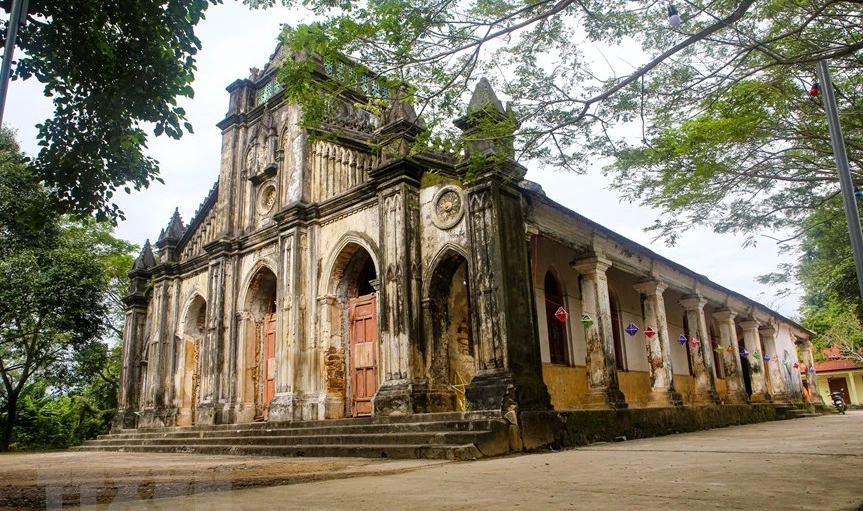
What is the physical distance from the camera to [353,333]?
41.3 ft

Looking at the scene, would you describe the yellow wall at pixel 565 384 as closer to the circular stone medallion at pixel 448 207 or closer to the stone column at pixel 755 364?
the circular stone medallion at pixel 448 207

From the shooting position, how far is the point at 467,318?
11.4m

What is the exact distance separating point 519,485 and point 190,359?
47.5 ft

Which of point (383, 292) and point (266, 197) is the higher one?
point (266, 197)

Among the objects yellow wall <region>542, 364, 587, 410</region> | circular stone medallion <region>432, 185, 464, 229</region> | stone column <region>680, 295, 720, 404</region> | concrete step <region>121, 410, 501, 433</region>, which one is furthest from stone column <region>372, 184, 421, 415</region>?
stone column <region>680, 295, 720, 404</region>

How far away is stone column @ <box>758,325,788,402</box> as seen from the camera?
21.1 meters

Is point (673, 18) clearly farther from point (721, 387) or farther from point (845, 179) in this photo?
point (721, 387)

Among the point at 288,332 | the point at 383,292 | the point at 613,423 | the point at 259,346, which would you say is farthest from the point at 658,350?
the point at 259,346

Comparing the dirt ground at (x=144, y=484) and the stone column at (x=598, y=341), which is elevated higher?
the stone column at (x=598, y=341)

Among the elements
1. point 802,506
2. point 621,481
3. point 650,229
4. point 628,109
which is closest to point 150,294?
point 650,229

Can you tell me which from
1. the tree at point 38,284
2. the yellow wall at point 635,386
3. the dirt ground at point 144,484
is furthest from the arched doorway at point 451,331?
the tree at point 38,284

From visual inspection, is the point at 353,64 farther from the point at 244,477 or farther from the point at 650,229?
the point at 650,229

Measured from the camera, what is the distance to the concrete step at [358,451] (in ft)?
24.5

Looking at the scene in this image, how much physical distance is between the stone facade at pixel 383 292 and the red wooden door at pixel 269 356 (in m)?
0.05
